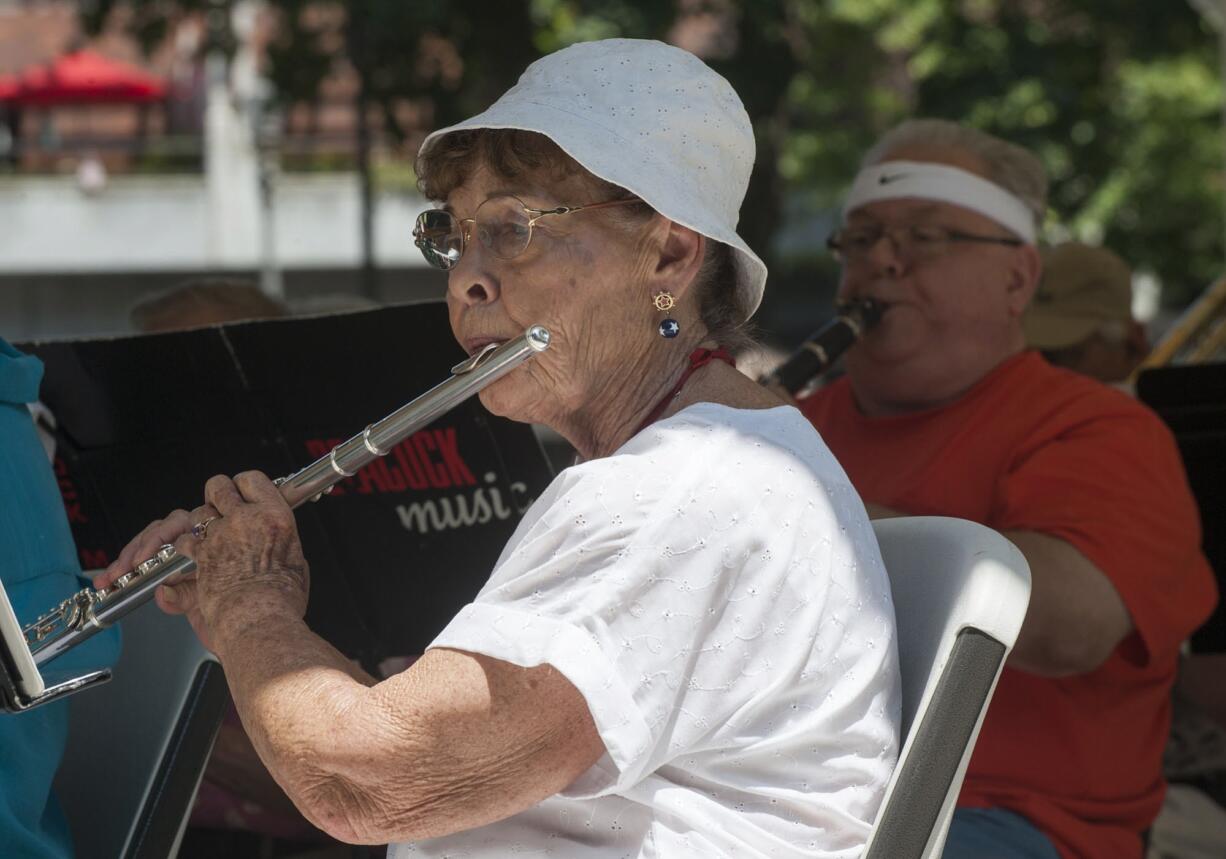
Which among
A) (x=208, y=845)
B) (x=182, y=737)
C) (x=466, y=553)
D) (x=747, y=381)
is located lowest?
(x=208, y=845)

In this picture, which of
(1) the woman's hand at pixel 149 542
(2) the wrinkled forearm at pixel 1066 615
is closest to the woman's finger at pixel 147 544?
(1) the woman's hand at pixel 149 542

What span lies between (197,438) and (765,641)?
1.02 m

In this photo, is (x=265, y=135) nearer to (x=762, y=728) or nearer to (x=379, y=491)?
(x=379, y=491)

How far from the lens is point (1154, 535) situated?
238 centimetres

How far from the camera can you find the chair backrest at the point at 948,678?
56.4 inches

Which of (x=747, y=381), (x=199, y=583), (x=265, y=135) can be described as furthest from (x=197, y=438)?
(x=265, y=135)

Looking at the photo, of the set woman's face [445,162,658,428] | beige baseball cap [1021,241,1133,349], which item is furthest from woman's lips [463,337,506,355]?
beige baseball cap [1021,241,1133,349]

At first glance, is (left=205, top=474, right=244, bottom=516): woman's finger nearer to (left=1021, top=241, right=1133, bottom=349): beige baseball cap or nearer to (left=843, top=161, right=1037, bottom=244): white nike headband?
(left=843, top=161, right=1037, bottom=244): white nike headband

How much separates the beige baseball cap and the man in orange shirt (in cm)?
76

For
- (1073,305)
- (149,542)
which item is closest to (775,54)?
(1073,305)

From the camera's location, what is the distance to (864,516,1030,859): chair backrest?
1.43 m

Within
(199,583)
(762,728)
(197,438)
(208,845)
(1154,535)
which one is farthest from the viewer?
(208,845)

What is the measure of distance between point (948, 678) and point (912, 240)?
1588 millimetres

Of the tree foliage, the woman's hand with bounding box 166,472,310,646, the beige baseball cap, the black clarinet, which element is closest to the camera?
the woman's hand with bounding box 166,472,310,646
